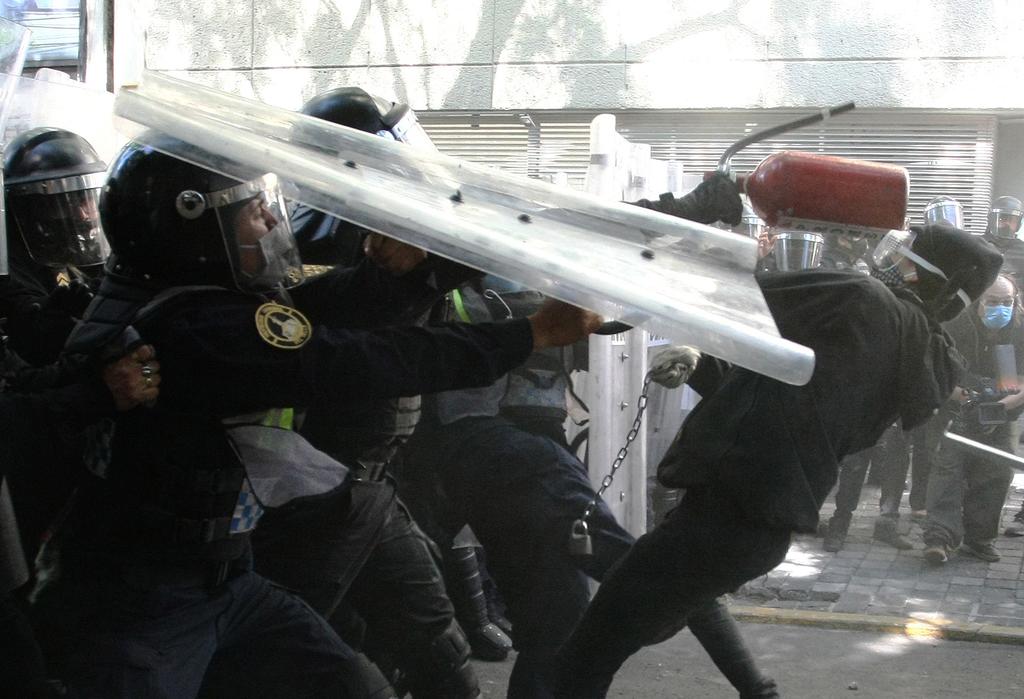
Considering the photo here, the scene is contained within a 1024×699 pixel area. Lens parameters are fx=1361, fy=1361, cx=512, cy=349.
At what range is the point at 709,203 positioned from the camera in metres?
3.63

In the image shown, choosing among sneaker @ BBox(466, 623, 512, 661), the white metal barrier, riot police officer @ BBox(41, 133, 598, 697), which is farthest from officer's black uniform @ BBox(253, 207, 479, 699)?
the white metal barrier

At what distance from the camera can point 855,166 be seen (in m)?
3.37

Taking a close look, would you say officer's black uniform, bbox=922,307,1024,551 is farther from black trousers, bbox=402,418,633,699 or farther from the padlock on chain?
the padlock on chain

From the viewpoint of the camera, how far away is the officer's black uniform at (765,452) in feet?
11.0

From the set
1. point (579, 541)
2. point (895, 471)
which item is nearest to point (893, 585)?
point (895, 471)

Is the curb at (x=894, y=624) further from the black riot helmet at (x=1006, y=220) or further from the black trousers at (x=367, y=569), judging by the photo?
the black riot helmet at (x=1006, y=220)

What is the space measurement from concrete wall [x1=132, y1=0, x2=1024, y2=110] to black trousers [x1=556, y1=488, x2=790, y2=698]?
301 inches

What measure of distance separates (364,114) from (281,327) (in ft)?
4.95

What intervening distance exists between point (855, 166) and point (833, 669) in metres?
2.58

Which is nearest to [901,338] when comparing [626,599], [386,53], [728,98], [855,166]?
[855,166]

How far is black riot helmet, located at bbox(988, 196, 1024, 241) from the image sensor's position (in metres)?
9.19

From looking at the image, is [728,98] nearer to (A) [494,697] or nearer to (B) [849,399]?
(A) [494,697]

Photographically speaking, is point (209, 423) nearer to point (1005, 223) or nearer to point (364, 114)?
point (364, 114)

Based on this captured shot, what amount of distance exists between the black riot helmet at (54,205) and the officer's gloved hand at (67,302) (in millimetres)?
329
